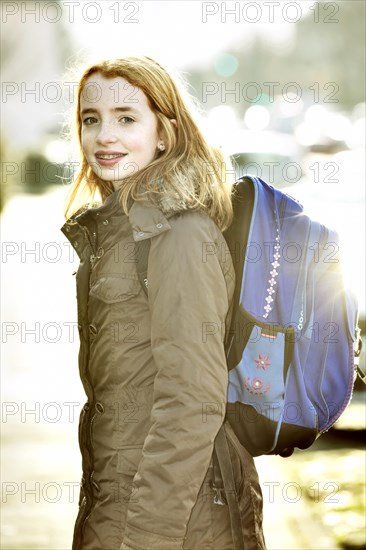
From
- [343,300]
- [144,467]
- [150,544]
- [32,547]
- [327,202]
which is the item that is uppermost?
[327,202]

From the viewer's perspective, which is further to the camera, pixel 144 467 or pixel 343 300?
pixel 343 300

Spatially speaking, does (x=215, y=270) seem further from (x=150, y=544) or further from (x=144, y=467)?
(x=150, y=544)

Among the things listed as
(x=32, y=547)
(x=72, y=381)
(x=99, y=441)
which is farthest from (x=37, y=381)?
(x=99, y=441)

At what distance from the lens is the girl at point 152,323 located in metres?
2.32

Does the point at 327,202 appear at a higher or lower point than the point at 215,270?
higher

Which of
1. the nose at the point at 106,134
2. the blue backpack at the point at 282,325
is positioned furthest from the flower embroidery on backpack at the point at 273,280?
the nose at the point at 106,134

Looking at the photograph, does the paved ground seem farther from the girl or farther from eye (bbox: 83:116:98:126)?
eye (bbox: 83:116:98:126)

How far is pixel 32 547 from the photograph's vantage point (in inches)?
195

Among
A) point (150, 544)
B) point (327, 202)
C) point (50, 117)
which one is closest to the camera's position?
point (150, 544)

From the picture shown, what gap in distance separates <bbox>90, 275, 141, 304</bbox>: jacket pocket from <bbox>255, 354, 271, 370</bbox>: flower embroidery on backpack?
0.36 m

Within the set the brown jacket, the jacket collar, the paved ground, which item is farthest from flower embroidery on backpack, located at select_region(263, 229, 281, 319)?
the paved ground

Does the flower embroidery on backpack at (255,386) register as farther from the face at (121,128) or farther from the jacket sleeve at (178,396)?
the face at (121,128)

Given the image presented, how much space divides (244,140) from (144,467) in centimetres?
1911

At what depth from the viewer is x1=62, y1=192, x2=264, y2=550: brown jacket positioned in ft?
7.61
